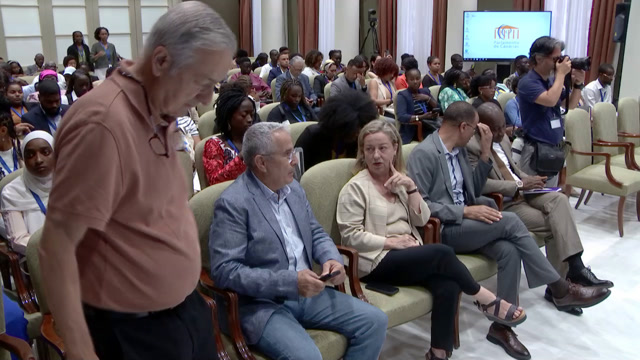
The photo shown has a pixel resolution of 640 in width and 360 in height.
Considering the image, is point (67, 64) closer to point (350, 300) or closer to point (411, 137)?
point (411, 137)

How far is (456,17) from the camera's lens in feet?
32.7

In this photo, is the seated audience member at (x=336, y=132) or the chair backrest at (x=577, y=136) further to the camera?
the chair backrest at (x=577, y=136)

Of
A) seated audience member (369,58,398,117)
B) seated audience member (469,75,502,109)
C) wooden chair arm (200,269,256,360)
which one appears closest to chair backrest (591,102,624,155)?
seated audience member (469,75,502,109)

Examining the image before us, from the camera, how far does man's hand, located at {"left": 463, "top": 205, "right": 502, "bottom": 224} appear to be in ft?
10.1

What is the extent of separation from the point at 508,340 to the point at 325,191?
46.4 inches

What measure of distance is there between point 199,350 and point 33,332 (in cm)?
117

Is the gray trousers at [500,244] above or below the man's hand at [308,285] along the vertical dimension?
below

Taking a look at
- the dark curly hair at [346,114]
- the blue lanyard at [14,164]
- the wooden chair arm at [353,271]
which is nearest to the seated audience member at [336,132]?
the dark curly hair at [346,114]

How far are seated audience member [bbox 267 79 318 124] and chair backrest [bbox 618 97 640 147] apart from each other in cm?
281

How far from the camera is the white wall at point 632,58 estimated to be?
7145mm

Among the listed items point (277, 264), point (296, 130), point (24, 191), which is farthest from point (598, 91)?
point (24, 191)

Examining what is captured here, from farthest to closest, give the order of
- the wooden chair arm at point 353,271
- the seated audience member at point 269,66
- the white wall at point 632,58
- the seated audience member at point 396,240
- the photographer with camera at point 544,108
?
the seated audience member at point 269,66, the white wall at point 632,58, the photographer with camera at point 544,108, the seated audience member at point 396,240, the wooden chair arm at point 353,271

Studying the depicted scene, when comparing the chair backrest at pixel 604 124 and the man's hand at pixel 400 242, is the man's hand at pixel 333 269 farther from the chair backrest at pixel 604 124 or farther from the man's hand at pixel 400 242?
the chair backrest at pixel 604 124

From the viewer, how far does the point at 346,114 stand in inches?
149
